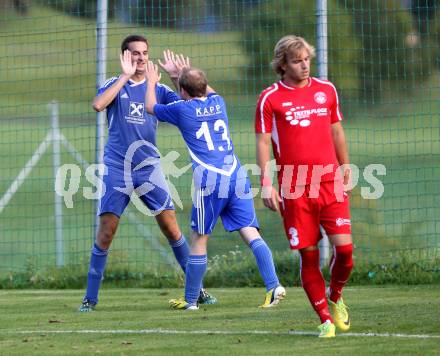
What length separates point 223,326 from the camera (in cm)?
820

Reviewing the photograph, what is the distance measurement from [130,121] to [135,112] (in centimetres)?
9

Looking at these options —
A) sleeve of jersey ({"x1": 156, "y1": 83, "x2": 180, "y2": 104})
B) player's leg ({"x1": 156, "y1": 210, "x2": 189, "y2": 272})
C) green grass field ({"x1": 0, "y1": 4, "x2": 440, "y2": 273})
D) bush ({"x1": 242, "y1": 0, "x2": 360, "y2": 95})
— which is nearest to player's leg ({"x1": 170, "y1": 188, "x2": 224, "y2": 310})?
player's leg ({"x1": 156, "y1": 210, "x2": 189, "y2": 272})

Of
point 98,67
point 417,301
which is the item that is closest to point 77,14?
point 98,67

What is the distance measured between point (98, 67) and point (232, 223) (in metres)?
3.82

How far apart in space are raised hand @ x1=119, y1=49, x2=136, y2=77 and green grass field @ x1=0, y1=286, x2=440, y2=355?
1977mm

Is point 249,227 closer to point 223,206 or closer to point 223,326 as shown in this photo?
point 223,206

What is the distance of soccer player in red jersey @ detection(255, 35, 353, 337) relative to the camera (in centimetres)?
751

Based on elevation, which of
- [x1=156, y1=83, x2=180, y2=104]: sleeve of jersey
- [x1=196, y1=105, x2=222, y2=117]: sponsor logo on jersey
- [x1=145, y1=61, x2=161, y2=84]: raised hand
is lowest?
[x1=196, y1=105, x2=222, y2=117]: sponsor logo on jersey

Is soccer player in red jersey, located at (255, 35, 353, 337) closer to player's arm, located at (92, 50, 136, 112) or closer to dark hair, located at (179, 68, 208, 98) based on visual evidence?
dark hair, located at (179, 68, 208, 98)

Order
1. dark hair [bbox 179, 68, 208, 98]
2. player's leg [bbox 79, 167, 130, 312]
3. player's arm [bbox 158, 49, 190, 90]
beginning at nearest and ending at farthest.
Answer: dark hair [bbox 179, 68, 208, 98] < player's arm [bbox 158, 49, 190, 90] < player's leg [bbox 79, 167, 130, 312]

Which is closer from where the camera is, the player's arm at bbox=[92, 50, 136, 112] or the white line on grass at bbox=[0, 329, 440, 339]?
the white line on grass at bbox=[0, 329, 440, 339]

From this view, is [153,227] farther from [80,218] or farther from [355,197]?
[355,197]

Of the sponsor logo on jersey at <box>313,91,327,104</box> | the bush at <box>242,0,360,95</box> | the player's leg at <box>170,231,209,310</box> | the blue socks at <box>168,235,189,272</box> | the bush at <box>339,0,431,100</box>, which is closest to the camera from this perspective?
the sponsor logo on jersey at <box>313,91,327,104</box>

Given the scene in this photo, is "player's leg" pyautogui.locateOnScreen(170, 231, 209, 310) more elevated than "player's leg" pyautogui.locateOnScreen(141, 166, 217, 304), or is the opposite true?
"player's leg" pyautogui.locateOnScreen(141, 166, 217, 304)
